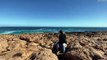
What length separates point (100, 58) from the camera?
30.9 ft

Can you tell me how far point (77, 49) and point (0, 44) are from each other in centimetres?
541

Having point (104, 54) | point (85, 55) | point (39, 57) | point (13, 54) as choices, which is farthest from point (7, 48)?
point (104, 54)

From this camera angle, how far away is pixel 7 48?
11.8 metres

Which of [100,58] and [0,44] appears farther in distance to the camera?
[0,44]

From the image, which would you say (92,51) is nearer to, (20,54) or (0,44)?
(20,54)

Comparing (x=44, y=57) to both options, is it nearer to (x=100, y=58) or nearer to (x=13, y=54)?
(x=13, y=54)

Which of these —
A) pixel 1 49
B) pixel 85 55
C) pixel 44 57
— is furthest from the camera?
pixel 1 49

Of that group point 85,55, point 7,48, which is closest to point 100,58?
point 85,55

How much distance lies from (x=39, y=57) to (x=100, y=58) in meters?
3.34

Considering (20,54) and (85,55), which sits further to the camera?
(85,55)

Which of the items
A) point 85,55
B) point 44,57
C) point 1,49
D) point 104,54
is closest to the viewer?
point 44,57

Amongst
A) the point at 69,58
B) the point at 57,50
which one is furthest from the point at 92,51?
the point at 57,50

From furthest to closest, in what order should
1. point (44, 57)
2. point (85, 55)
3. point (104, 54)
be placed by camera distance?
1. point (104, 54)
2. point (85, 55)
3. point (44, 57)

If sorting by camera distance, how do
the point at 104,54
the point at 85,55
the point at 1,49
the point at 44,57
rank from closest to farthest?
1. the point at 44,57
2. the point at 85,55
3. the point at 104,54
4. the point at 1,49
